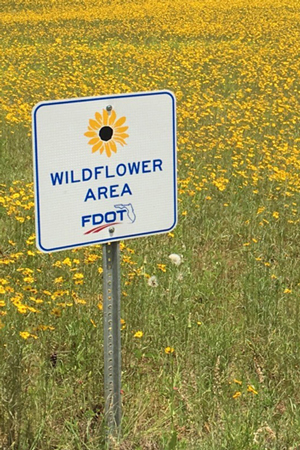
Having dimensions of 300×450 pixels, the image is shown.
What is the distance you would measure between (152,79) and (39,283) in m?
6.92

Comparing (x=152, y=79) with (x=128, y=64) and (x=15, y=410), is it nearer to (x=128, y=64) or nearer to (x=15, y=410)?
(x=128, y=64)

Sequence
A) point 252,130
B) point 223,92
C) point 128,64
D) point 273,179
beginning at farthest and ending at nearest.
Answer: point 128,64
point 223,92
point 252,130
point 273,179

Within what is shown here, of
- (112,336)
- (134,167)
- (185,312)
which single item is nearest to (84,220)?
(134,167)

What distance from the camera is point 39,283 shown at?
371 cm

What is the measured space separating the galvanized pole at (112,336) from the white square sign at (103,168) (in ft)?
0.36

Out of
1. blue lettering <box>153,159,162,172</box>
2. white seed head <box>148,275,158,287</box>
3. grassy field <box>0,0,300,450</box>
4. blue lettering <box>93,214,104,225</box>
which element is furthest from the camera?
white seed head <box>148,275,158,287</box>

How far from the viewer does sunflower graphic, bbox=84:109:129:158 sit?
209 cm

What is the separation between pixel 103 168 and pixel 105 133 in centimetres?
11

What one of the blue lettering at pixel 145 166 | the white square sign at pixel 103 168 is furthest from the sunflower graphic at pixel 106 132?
the blue lettering at pixel 145 166

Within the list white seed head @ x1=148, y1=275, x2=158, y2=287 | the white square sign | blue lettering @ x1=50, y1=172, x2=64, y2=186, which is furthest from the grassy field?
blue lettering @ x1=50, y1=172, x2=64, y2=186

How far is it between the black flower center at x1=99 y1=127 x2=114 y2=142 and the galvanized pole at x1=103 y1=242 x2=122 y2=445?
0.37 meters

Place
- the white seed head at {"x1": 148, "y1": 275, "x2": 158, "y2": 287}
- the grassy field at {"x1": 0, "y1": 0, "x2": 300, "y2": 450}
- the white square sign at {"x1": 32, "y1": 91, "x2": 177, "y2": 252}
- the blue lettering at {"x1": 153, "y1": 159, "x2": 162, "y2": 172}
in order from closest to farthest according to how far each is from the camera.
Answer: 1. the white square sign at {"x1": 32, "y1": 91, "x2": 177, "y2": 252}
2. the blue lettering at {"x1": 153, "y1": 159, "x2": 162, "y2": 172}
3. the grassy field at {"x1": 0, "y1": 0, "x2": 300, "y2": 450}
4. the white seed head at {"x1": 148, "y1": 275, "x2": 158, "y2": 287}

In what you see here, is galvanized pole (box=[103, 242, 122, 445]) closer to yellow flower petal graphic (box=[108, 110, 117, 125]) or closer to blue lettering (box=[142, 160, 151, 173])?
blue lettering (box=[142, 160, 151, 173])

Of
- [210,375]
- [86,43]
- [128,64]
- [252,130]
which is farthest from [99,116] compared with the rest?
[86,43]
